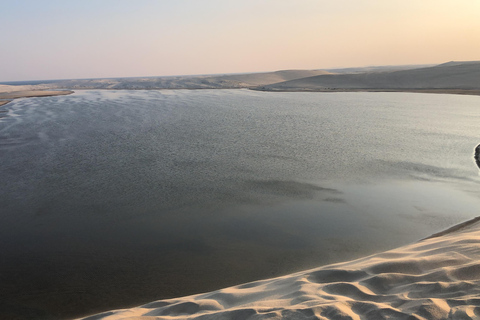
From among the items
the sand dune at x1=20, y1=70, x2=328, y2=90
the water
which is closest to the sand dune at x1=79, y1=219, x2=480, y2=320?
the water

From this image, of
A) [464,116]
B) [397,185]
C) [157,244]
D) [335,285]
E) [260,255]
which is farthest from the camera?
[464,116]

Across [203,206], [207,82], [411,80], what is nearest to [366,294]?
[203,206]

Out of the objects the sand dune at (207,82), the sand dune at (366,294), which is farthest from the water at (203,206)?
the sand dune at (207,82)

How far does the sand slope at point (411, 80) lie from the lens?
1454 inches

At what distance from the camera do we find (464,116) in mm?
18688

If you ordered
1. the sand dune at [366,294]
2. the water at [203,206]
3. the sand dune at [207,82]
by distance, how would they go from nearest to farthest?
the sand dune at [366,294], the water at [203,206], the sand dune at [207,82]

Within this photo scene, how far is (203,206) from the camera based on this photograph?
7363 millimetres

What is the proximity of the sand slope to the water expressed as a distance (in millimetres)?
26774

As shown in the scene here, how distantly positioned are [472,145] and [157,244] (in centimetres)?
1168

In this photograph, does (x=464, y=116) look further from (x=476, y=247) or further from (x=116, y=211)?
(x=116, y=211)

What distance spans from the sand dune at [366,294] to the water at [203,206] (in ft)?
2.49

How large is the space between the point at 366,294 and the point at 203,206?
4.46 meters

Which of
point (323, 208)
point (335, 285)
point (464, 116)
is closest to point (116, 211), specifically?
point (323, 208)

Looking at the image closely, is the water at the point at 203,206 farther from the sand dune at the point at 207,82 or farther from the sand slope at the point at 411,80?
the sand dune at the point at 207,82
